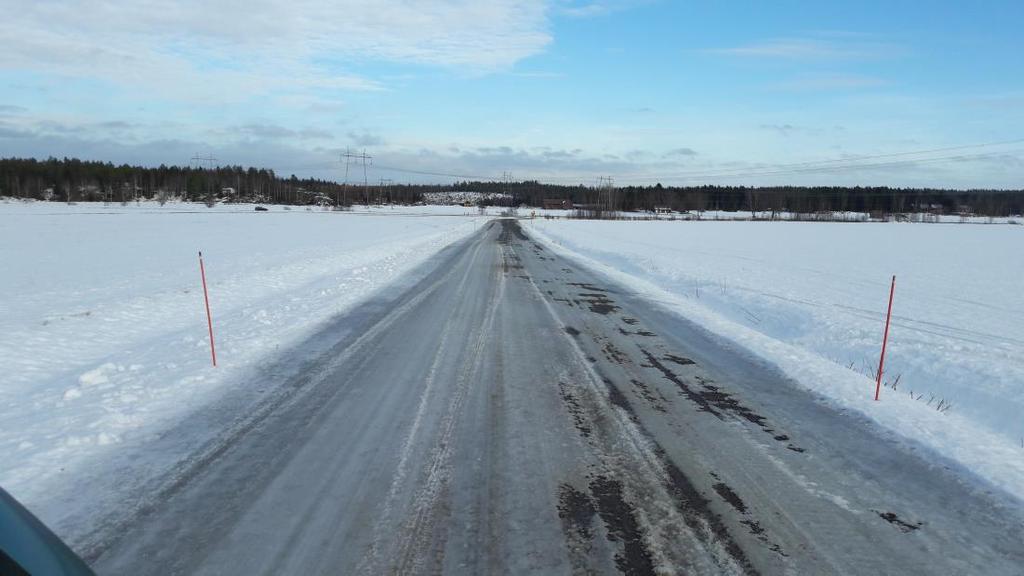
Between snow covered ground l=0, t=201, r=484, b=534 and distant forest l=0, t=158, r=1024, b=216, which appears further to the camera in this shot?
distant forest l=0, t=158, r=1024, b=216

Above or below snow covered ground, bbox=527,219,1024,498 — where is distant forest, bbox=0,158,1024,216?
above

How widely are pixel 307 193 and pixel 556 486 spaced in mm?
161255

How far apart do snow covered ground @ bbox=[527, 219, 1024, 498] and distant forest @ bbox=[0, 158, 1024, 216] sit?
98991 mm

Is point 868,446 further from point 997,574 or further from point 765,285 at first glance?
point 765,285

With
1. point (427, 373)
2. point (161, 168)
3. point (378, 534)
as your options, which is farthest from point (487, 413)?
point (161, 168)

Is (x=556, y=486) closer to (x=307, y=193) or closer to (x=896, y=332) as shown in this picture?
(x=896, y=332)

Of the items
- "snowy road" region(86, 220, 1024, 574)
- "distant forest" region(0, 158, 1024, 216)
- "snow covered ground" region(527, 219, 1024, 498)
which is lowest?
"snow covered ground" region(527, 219, 1024, 498)

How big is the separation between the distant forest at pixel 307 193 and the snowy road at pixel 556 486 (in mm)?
115768

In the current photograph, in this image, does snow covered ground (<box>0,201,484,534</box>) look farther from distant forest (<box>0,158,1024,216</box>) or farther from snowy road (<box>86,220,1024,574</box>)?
distant forest (<box>0,158,1024,216</box>)

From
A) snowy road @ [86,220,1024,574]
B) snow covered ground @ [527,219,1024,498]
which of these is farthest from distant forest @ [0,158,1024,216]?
snowy road @ [86,220,1024,574]

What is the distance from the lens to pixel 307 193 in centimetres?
15325

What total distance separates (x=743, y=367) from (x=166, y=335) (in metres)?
8.85

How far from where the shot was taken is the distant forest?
122250mm

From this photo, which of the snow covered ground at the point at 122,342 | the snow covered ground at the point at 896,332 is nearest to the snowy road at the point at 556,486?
the snow covered ground at the point at 896,332
